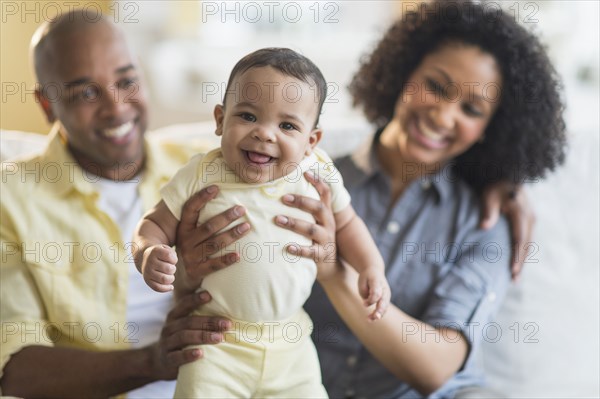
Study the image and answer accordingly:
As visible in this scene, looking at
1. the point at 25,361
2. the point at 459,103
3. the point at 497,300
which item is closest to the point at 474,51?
the point at 459,103

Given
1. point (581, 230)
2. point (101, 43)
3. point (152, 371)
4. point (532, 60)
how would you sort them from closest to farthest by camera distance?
point (152, 371)
point (101, 43)
point (532, 60)
point (581, 230)

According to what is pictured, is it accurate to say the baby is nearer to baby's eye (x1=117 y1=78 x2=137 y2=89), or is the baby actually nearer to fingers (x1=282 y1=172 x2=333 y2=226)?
fingers (x1=282 y1=172 x2=333 y2=226)

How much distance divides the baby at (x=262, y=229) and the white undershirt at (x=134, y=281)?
0.34 meters

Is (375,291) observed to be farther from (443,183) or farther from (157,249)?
(443,183)

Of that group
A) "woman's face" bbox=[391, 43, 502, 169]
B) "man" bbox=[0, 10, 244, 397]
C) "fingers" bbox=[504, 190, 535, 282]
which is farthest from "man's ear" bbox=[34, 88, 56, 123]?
"fingers" bbox=[504, 190, 535, 282]

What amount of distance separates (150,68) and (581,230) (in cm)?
272

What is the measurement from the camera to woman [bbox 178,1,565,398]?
1.31m

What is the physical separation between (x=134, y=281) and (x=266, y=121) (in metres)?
0.54

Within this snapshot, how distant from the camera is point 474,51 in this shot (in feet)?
4.57

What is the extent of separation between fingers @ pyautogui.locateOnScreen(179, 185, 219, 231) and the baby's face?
5 cm

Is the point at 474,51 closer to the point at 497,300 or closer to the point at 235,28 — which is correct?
the point at 497,300

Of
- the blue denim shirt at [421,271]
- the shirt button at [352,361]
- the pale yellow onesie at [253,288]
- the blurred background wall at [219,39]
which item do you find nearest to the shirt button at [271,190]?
the pale yellow onesie at [253,288]

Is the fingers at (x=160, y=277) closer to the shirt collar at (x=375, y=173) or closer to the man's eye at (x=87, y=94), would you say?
the man's eye at (x=87, y=94)

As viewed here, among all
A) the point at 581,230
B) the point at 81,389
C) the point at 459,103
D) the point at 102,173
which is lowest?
the point at 81,389
